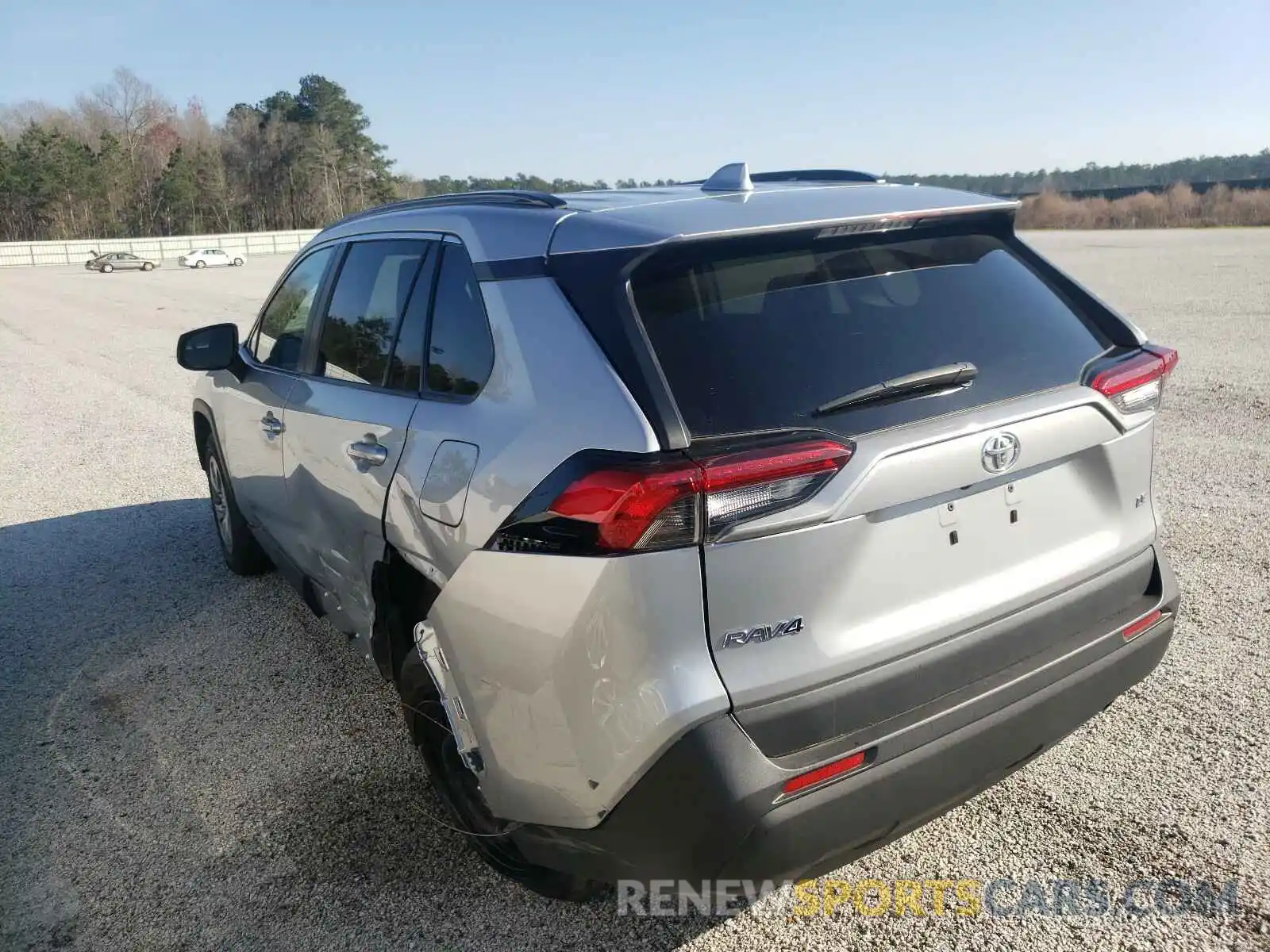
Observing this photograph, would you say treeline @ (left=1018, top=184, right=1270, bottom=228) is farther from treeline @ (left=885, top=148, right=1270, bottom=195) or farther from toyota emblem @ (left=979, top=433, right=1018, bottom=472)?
toyota emblem @ (left=979, top=433, right=1018, bottom=472)

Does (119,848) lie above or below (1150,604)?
below

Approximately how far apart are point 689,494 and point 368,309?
1.90m

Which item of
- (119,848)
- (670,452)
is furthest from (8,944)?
(670,452)

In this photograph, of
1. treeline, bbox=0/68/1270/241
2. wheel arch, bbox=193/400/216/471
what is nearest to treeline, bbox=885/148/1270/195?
treeline, bbox=0/68/1270/241

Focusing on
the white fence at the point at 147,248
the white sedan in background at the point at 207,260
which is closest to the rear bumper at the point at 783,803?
the white sedan in background at the point at 207,260

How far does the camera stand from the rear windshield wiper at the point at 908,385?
2.17 meters

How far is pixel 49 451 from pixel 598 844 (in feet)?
27.9

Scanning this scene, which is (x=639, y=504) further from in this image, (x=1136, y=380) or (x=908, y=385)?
(x=1136, y=380)

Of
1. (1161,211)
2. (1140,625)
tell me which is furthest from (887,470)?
(1161,211)

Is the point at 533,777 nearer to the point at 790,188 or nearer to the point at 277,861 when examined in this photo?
the point at 277,861

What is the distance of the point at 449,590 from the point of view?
2465 millimetres

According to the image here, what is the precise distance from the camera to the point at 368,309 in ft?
11.3

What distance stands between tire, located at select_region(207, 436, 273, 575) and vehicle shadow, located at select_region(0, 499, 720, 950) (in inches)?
5.0

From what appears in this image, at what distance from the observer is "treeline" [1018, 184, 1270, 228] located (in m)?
53.0
